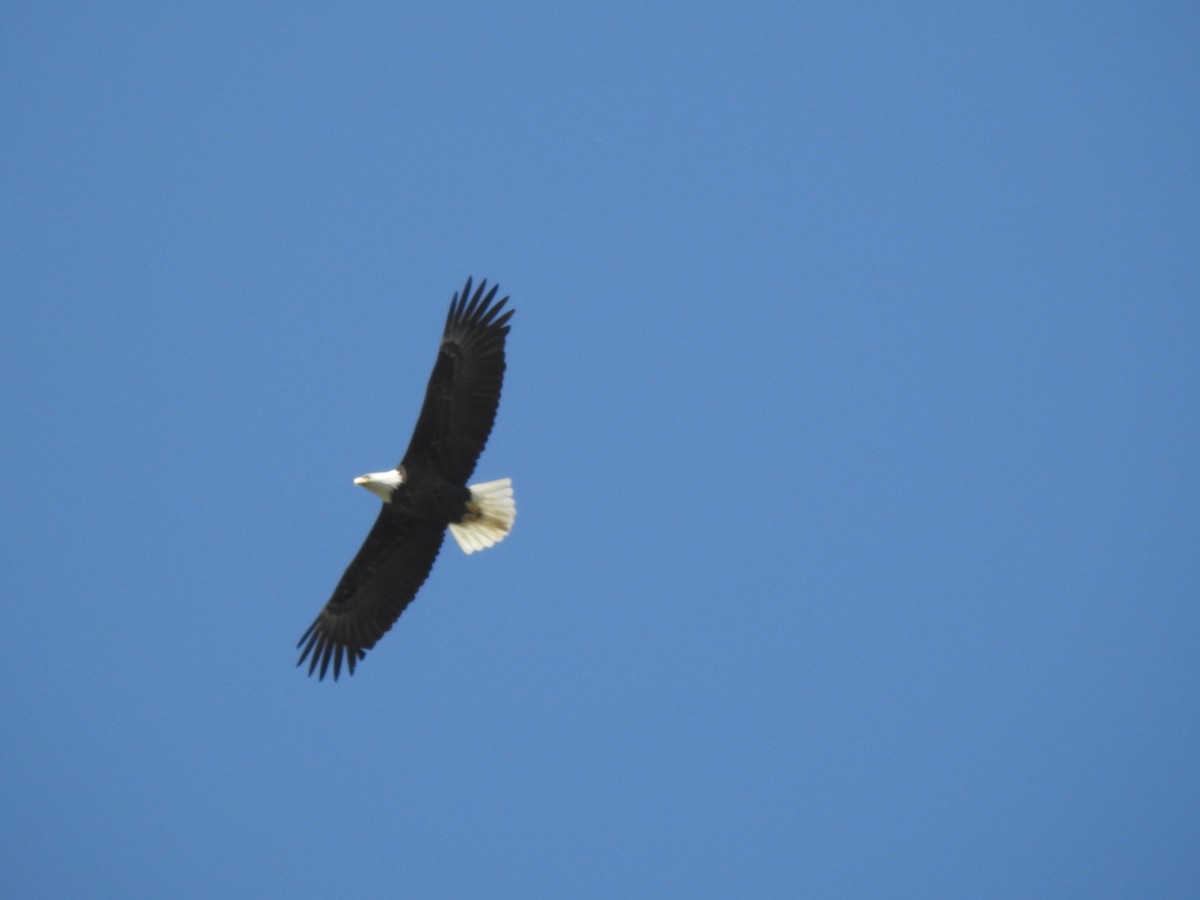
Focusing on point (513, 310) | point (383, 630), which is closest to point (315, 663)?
point (383, 630)

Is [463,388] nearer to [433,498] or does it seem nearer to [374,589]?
[433,498]

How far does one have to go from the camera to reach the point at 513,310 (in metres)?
10.7

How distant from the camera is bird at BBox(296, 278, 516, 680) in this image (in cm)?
1066

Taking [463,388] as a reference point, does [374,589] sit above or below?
below

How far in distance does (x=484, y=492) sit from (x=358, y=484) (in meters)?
1.06

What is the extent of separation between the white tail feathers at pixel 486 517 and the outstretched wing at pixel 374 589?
0.22m

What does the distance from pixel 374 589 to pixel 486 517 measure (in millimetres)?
1163

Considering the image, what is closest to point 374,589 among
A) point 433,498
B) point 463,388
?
point 433,498

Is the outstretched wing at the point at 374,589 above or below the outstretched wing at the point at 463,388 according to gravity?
below

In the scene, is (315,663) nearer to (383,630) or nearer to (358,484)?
(383,630)

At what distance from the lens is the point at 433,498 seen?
10953 millimetres

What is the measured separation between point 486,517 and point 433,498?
1.84ft

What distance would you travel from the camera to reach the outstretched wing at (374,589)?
37.1ft

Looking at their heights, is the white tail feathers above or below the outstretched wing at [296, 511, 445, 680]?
above
